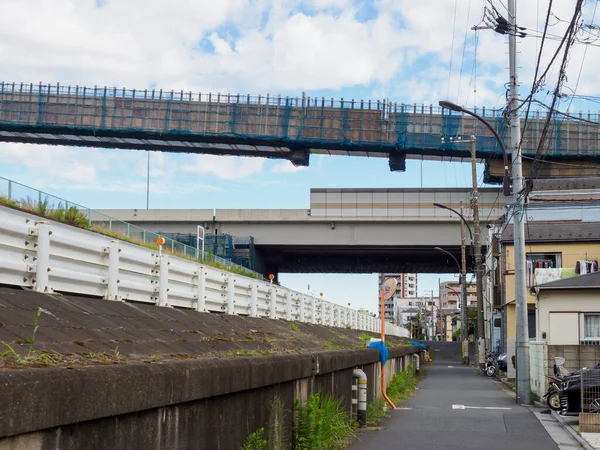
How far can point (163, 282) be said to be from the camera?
39.2ft

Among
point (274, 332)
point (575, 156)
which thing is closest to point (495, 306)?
point (575, 156)

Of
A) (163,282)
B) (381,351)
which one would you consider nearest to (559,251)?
(381,351)

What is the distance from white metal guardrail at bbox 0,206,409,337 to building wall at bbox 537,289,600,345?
15.6 metres

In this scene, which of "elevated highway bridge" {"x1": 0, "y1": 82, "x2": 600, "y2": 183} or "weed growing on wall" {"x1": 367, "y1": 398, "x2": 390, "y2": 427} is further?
"elevated highway bridge" {"x1": 0, "y1": 82, "x2": 600, "y2": 183}

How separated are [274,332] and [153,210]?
4716 cm

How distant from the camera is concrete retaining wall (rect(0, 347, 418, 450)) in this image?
4.09 m

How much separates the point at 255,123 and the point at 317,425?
2315 inches

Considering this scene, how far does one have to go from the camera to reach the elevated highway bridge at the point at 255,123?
220 ft

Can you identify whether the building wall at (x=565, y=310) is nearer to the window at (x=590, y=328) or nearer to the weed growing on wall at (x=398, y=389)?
the window at (x=590, y=328)

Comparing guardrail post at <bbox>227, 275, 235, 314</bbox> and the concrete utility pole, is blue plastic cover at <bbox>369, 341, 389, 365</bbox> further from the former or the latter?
the concrete utility pole

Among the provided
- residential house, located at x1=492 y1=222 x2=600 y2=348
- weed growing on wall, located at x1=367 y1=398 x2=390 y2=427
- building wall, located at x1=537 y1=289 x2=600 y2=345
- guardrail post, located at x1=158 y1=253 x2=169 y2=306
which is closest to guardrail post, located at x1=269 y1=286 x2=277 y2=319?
weed growing on wall, located at x1=367 y1=398 x2=390 y2=427

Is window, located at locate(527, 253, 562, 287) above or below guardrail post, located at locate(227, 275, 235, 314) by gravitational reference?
above

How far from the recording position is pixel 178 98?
68.2m

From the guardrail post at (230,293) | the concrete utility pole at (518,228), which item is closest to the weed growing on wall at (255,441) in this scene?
the guardrail post at (230,293)
